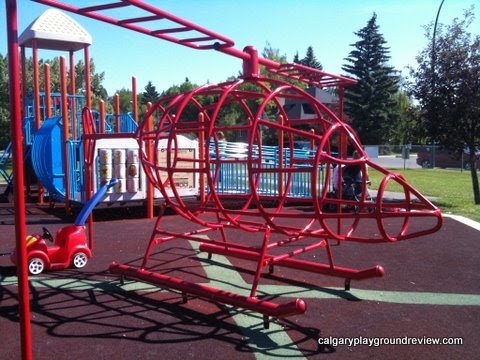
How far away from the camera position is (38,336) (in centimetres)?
374

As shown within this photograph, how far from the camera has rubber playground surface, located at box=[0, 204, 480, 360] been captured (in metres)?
3.56

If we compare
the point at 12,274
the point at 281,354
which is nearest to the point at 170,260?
the point at 12,274

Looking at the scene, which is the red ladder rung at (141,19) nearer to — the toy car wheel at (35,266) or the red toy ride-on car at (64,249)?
the red toy ride-on car at (64,249)

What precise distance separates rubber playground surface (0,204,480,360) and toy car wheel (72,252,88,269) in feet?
0.39

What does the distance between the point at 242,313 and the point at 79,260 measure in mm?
2352

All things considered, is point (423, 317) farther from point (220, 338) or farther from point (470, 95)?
point (470, 95)

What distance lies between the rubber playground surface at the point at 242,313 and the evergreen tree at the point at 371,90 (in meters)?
41.1

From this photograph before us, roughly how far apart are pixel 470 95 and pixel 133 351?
35.1ft

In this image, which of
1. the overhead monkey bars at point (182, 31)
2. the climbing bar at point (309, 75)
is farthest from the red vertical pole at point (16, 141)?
the climbing bar at point (309, 75)

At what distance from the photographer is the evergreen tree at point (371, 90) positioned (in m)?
46.1

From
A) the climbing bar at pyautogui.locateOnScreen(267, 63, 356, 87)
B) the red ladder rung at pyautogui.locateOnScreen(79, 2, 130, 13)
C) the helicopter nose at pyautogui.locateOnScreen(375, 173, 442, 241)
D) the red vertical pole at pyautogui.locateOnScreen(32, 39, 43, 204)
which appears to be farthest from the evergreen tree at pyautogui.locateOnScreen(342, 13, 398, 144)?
the red ladder rung at pyautogui.locateOnScreen(79, 2, 130, 13)

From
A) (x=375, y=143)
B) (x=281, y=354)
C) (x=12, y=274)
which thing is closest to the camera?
(x=281, y=354)

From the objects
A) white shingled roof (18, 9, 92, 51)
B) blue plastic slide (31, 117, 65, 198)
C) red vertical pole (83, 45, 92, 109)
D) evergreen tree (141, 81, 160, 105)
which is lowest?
blue plastic slide (31, 117, 65, 198)

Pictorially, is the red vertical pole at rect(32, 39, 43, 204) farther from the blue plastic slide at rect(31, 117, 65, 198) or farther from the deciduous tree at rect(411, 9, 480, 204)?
the deciduous tree at rect(411, 9, 480, 204)
